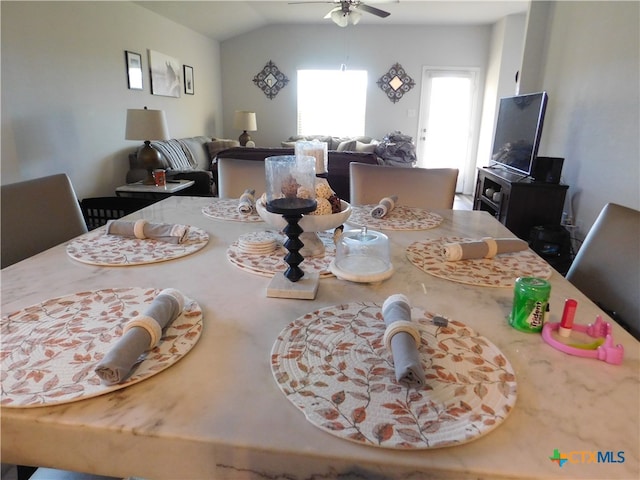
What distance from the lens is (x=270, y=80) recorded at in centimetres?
670

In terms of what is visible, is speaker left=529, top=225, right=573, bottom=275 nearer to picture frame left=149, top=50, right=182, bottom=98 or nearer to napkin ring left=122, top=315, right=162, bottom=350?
napkin ring left=122, top=315, right=162, bottom=350

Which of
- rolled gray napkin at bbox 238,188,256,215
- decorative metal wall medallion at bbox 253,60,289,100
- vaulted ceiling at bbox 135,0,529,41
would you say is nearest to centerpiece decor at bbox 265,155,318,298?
rolled gray napkin at bbox 238,188,256,215

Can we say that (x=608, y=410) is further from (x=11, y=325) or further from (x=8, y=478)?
(x=8, y=478)

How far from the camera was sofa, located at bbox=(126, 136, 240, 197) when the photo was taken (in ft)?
13.0

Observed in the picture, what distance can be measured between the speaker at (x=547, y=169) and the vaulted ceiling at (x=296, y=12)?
2.66 meters

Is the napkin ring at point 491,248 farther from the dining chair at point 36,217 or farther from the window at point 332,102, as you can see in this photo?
the window at point 332,102

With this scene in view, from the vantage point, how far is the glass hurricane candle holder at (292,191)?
0.92 meters

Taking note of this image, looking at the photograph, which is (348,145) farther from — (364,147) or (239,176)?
(239,176)

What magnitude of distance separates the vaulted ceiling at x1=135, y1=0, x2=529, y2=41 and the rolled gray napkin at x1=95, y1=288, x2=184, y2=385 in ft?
14.7

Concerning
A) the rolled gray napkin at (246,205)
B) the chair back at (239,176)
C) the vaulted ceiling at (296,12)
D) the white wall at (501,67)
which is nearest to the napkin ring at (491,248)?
the rolled gray napkin at (246,205)

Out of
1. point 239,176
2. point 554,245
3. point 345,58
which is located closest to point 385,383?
point 239,176

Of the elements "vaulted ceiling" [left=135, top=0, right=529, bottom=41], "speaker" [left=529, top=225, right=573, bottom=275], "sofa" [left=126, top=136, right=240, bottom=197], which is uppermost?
"vaulted ceiling" [left=135, top=0, right=529, bottom=41]

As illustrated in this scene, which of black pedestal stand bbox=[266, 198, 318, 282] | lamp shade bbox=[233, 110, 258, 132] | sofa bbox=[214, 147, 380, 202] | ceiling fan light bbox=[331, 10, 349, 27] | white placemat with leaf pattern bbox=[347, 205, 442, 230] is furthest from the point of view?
lamp shade bbox=[233, 110, 258, 132]

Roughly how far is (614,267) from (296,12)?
18.6ft
